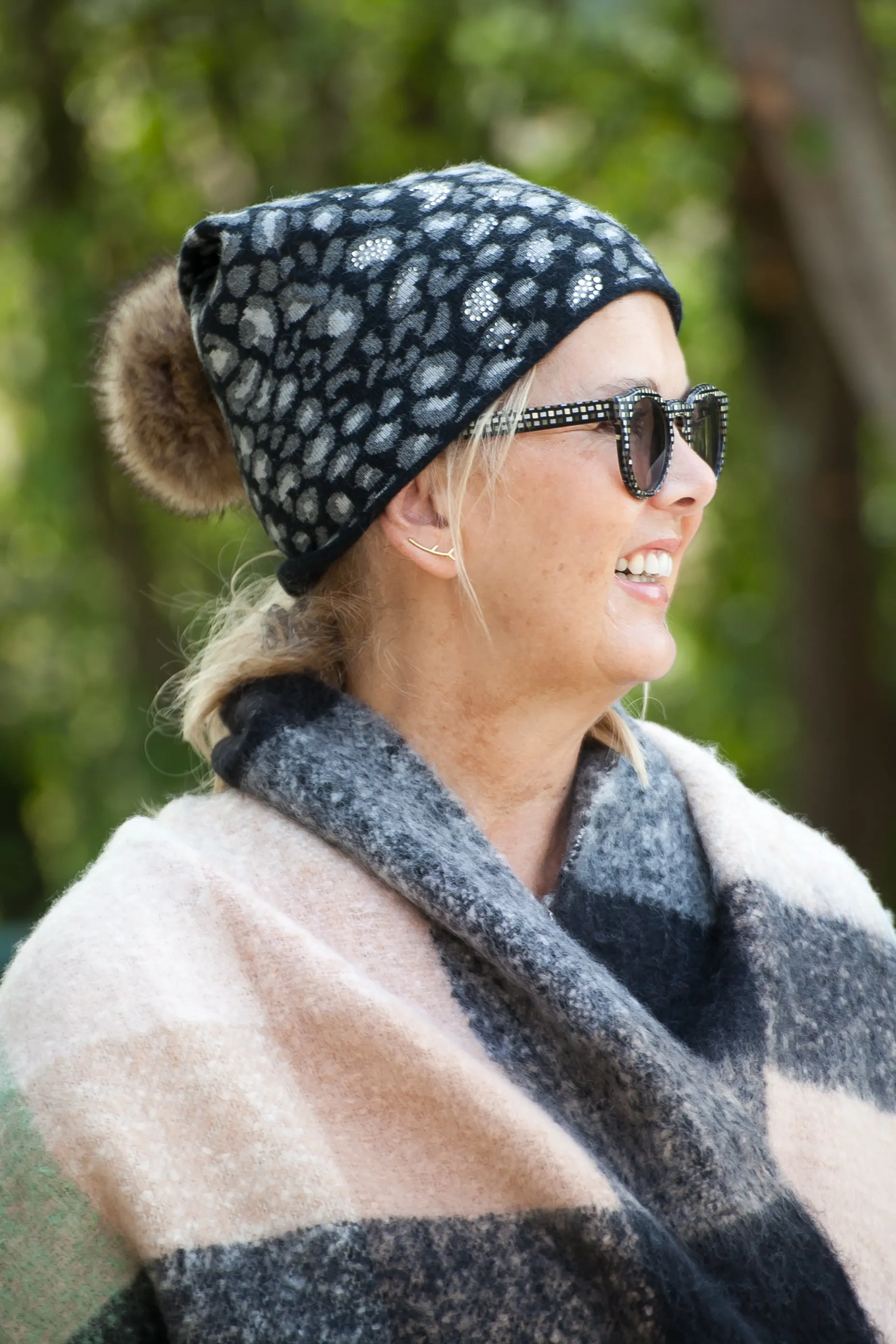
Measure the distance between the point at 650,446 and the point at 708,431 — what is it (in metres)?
0.19

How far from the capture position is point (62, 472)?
841 centimetres

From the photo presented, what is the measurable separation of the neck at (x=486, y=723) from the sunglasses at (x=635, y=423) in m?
0.30

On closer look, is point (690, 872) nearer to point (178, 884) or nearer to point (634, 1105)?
point (634, 1105)

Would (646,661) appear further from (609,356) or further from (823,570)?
(823,570)

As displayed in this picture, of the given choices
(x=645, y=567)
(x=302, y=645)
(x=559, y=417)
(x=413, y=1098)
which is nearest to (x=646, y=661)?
(x=645, y=567)

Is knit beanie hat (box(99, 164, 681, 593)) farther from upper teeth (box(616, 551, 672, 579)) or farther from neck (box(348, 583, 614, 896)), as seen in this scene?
upper teeth (box(616, 551, 672, 579))

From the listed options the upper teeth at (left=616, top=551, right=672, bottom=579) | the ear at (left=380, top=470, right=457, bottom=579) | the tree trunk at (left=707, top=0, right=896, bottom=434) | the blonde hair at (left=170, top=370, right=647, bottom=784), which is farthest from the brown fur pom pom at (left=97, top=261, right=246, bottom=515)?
the tree trunk at (left=707, top=0, right=896, bottom=434)

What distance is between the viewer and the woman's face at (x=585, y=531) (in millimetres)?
2010

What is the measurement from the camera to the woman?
1.77 m

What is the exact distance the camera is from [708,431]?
219cm

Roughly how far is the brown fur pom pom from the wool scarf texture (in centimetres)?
43

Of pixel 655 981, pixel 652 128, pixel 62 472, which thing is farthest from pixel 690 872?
pixel 62 472

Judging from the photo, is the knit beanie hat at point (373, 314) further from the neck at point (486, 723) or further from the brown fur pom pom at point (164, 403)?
the neck at point (486, 723)

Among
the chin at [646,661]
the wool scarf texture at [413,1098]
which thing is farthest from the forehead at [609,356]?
the wool scarf texture at [413,1098]
